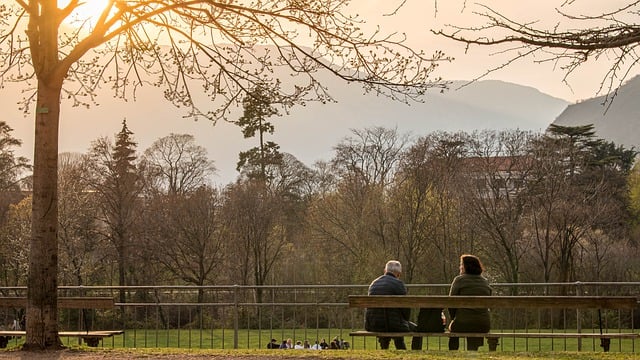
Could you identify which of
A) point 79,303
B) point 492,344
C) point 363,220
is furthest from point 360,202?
point 492,344

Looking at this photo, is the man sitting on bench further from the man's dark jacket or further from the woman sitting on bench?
the woman sitting on bench

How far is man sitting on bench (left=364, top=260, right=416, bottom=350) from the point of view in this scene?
1230cm

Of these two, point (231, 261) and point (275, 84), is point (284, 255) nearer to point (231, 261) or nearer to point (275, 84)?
point (231, 261)

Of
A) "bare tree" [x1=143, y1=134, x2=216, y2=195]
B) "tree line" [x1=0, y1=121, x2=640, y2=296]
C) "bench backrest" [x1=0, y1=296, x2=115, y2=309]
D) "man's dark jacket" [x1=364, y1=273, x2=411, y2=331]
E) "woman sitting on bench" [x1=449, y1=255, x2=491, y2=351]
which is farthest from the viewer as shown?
"bare tree" [x1=143, y1=134, x2=216, y2=195]

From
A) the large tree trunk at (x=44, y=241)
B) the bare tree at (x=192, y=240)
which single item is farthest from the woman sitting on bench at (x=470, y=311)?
the bare tree at (x=192, y=240)

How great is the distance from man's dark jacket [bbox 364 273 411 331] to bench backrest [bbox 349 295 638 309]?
0.46 m

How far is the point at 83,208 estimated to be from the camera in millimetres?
50094

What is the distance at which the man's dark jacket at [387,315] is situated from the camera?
40.3 ft

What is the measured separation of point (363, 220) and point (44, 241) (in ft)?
128

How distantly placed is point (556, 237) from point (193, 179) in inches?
1117

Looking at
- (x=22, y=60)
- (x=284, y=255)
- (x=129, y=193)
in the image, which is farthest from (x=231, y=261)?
(x=22, y=60)

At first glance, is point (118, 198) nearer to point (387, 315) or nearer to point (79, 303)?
point (79, 303)

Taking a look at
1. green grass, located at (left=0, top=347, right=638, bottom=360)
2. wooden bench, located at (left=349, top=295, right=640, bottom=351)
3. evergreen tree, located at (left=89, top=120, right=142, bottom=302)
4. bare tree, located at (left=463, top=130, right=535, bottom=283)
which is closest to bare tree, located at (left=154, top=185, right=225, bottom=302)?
evergreen tree, located at (left=89, top=120, right=142, bottom=302)

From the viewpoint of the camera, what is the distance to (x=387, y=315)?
12383mm
